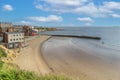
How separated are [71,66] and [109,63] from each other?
7.07 m

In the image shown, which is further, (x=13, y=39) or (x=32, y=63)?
(x=13, y=39)

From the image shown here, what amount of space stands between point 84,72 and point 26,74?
1551 cm

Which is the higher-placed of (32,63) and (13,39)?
(13,39)

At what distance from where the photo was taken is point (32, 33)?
94.9m

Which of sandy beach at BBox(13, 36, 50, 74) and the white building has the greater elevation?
the white building

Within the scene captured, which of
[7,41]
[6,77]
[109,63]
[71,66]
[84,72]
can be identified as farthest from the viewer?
[7,41]

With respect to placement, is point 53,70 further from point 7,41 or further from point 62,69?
point 7,41

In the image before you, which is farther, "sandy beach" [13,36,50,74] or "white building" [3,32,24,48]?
"white building" [3,32,24,48]

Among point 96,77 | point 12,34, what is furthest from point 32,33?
point 96,77

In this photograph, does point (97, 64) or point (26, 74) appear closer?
point (26, 74)

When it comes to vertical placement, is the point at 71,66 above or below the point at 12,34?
below

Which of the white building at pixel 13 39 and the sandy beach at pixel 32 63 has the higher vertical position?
the white building at pixel 13 39

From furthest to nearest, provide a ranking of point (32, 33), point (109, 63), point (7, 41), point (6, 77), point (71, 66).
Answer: point (32, 33), point (7, 41), point (109, 63), point (71, 66), point (6, 77)

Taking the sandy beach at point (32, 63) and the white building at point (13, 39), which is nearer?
the sandy beach at point (32, 63)
